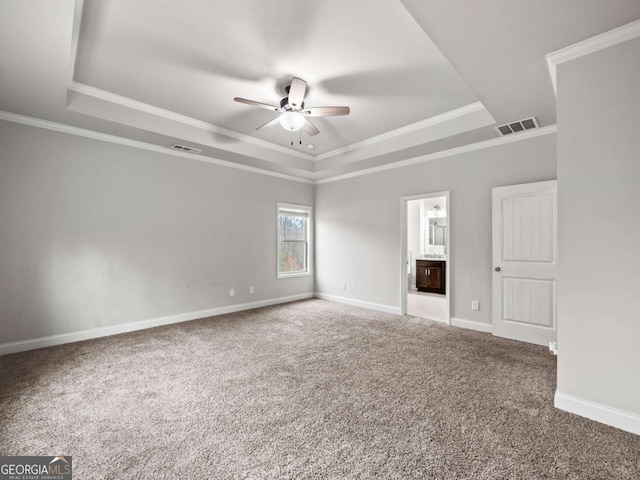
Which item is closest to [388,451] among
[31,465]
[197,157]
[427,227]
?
[31,465]

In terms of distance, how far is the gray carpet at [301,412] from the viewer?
1646mm

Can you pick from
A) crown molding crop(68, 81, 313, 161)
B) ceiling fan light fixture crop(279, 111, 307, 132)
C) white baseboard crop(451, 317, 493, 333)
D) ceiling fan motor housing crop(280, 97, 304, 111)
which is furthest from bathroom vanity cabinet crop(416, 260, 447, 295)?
ceiling fan motor housing crop(280, 97, 304, 111)

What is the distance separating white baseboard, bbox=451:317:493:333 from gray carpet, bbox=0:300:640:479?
16.2 inches

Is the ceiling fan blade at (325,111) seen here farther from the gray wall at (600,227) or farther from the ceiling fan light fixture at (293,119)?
the gray wall at (600,227)

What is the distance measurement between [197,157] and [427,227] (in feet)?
19.9

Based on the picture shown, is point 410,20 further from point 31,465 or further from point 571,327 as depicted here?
point 31,465

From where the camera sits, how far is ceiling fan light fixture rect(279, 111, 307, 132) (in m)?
3.19

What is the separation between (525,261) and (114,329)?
5.51 m

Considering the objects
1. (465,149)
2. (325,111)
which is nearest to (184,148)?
(325,111)

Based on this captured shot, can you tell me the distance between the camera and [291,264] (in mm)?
6270

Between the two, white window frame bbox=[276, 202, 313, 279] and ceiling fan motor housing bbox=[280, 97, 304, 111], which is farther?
white window frame bbox=[276, 202, 313, 279]

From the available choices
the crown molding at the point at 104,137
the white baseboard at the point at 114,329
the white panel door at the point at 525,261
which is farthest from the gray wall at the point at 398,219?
the crown molding at the point at 104,137

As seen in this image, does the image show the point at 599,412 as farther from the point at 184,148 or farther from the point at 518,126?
the point at 184,148

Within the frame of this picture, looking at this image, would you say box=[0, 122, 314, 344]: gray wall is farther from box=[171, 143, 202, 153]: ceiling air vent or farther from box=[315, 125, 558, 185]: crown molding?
box=[315, 125, 558, 185]: crown molding
